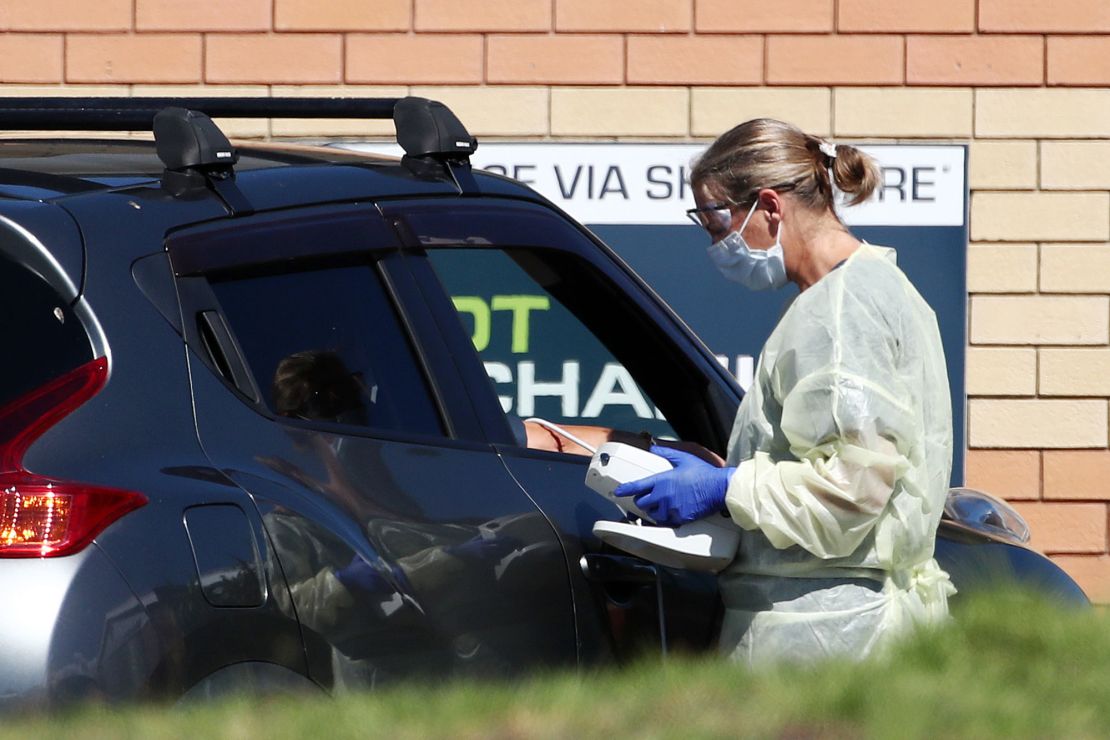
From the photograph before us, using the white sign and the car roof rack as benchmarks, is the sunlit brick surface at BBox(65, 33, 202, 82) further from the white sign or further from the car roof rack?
the car roof rack

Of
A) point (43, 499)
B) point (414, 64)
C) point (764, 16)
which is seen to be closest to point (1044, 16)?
point (764, 16)

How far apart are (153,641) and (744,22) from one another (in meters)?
6.43

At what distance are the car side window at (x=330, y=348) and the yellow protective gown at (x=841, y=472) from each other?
558 mm

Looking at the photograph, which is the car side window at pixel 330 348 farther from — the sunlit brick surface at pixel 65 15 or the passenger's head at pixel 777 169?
the sunlit brick surface at pixel 65 15

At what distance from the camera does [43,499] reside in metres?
2.30

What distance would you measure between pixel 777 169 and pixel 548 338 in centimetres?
458

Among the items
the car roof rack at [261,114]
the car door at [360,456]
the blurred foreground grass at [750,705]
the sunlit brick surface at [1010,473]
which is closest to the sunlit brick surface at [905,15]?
the sunlit brick surface at [1010,473]

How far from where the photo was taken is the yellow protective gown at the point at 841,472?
111 inches

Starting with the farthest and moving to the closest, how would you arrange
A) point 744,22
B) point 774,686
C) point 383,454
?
point 744,22 → point 383,454 → point 774,686

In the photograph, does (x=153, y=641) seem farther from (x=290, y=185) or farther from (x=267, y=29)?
(x=267, y=29)

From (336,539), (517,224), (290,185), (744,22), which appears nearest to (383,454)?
(336,539)

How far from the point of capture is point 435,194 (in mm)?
3262

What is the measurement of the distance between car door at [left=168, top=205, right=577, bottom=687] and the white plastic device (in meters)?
0.12

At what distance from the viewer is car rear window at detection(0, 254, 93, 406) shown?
96.7 inches
